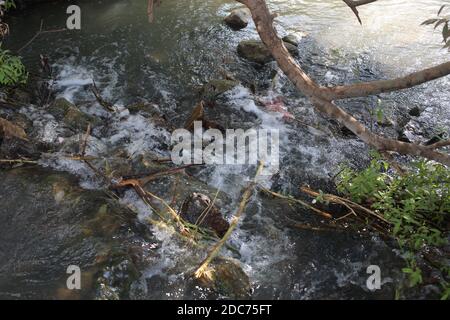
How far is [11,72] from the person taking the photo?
5535 mm

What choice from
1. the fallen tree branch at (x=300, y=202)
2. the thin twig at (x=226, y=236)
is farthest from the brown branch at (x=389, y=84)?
the thin twig at (x=226, y=236)

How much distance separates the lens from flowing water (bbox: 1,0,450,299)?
3.54 metres

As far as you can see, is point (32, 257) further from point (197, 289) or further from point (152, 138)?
point (152, 138)

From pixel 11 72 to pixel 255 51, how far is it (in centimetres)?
351

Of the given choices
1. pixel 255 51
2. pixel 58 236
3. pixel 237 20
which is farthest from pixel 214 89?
pixel 58 236

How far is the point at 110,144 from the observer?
4.95m

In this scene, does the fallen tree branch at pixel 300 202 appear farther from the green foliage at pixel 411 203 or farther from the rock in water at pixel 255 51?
the rock in water at pixel 255 51

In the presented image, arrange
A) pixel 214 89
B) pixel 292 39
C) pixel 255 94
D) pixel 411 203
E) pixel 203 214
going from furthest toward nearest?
pixel 292 39 < pixel 255 94 < pixel 214 89 < pixel 203 214 < pixel 411 203

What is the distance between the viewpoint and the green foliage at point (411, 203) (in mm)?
3441

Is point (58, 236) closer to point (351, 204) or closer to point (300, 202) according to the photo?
point (300, 202)

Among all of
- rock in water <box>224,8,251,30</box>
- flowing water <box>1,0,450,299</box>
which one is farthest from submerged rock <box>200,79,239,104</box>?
rock in water <box>224,8,251,30</box>

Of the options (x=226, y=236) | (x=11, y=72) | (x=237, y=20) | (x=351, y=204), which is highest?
(x=237, y=20)

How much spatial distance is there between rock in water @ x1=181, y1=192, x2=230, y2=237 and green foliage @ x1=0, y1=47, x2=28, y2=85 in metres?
3.30

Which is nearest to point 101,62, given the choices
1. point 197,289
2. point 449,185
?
point 197,289
